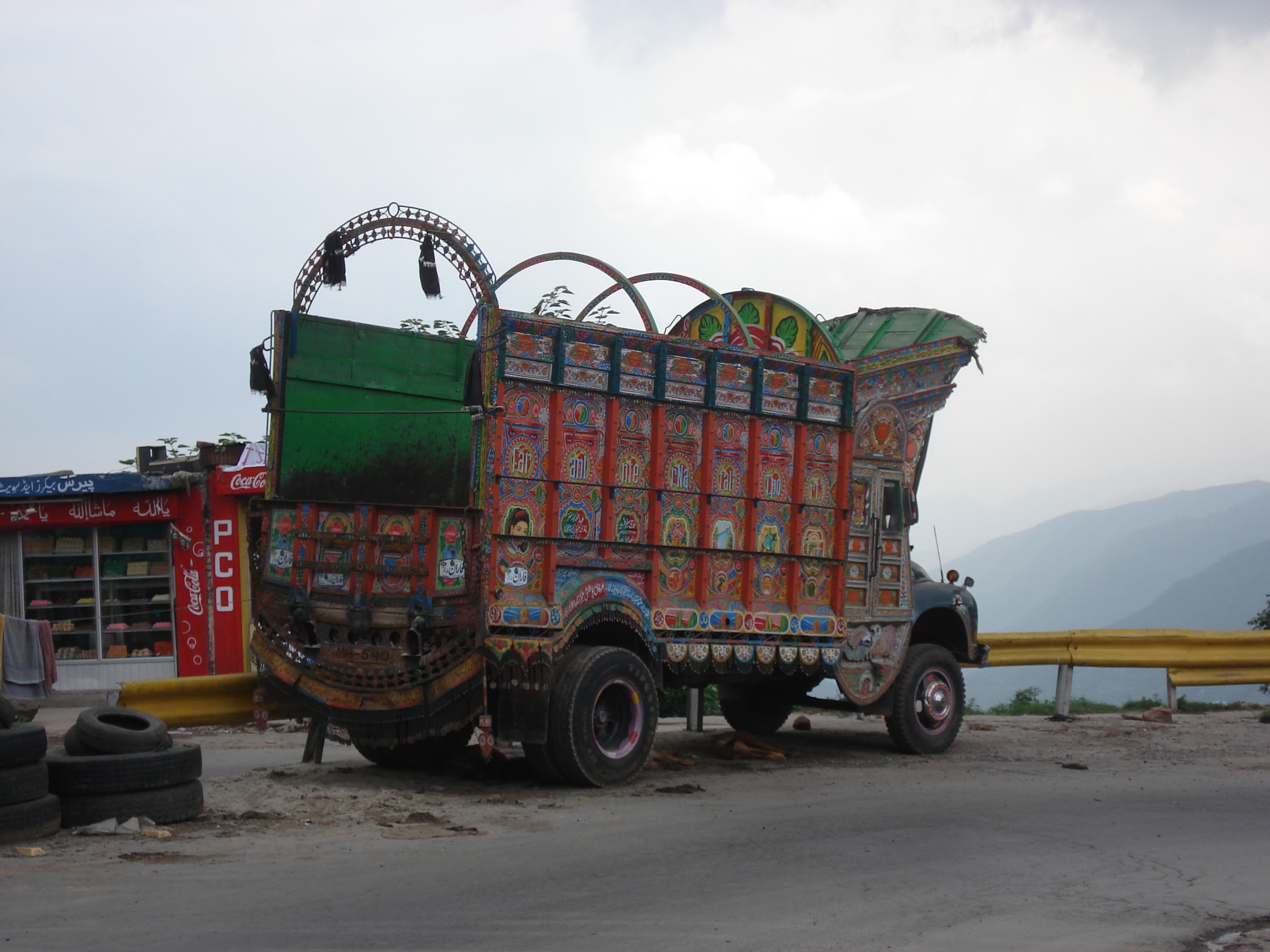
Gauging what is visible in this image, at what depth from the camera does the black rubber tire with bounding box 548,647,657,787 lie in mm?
8812

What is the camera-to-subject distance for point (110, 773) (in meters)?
7.20

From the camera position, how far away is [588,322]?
30.3 ft

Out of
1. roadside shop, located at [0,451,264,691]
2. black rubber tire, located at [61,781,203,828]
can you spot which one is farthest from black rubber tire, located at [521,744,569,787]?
roadside shop, located at [0,451,264,691]

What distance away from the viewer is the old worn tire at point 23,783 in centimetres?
670

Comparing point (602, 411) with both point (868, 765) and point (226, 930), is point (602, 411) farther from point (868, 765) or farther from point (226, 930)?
point (226, 930)

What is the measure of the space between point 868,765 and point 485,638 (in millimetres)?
4379

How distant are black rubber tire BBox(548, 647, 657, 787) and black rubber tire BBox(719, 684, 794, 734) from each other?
3.69 metres

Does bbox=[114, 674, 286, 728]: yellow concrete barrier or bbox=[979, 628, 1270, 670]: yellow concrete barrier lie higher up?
bbox=[114, 674, 286, 728]: yellow concrete barrier

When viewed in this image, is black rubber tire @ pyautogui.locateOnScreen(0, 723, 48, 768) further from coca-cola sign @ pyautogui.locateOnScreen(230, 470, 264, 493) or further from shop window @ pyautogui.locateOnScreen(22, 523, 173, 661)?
shop window @ pyautogui.locateOnScreen(22, 523, 173, 661)

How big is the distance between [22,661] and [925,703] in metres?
11.8

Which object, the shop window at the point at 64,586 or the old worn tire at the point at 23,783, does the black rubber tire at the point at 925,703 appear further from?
the shop window at the point at 64,586

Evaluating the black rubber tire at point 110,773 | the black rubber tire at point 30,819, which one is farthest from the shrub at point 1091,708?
the black rubber tire at point 30,819

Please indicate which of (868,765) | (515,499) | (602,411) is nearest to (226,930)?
(515,499)

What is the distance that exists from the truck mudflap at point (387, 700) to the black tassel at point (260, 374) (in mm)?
1859
